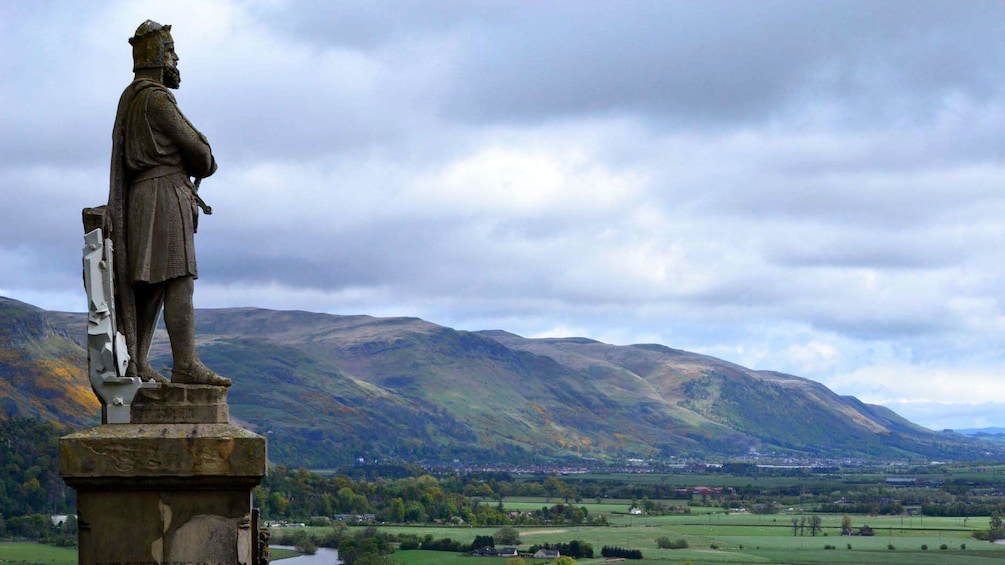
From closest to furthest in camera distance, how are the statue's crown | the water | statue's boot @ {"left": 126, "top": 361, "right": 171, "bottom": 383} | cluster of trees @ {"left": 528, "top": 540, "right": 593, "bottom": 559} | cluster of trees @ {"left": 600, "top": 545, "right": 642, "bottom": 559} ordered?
statue's boot @ {"left": 126, "top": 361, "right": 171, "bottom": 383} → the statue's crown → the water → cluster of trees @ {"left": 600, "top": 545, "right": 642, "bottom": 559} → cluster of trees @ {"left": 528, "top": 540, "right": 593, "bottom": 559}

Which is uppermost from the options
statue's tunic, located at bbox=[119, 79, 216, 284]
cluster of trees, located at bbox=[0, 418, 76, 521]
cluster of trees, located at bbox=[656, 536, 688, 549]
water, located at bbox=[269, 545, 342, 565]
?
statue's tunic, located at bbox=[119, 79, 216, 284]

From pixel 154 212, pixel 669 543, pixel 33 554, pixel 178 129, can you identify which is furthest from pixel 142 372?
pixel 669 543

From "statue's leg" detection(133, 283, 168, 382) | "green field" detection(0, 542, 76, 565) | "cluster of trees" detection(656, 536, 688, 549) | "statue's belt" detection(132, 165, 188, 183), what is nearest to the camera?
"statue's leg" detection(133, 283, 168, 382)

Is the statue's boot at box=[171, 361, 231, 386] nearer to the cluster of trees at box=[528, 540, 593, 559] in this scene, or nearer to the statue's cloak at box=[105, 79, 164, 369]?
the statue's cloak at box=[105, 79, 164, 369]

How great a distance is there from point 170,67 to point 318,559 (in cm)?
13465

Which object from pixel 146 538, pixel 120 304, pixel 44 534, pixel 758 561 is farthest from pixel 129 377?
pixel 758 561

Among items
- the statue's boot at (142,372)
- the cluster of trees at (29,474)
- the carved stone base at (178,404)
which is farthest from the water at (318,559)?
the carved stone base at (178,404)

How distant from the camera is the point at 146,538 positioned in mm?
12359

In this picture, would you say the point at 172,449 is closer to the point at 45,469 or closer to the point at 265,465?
the point at 265,465

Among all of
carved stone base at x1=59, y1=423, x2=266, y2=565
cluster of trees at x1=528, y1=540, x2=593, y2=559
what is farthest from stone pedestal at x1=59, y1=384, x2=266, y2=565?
cluster of trees at x1=528, y1=540, x2=593, y2=559

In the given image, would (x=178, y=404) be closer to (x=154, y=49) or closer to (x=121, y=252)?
(x=121, y=252)

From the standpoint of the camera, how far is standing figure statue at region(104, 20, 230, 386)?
1260cm

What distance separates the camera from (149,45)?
43.4 ft

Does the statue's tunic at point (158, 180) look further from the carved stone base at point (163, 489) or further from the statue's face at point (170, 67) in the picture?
the carved stone base at point (163, 489)
